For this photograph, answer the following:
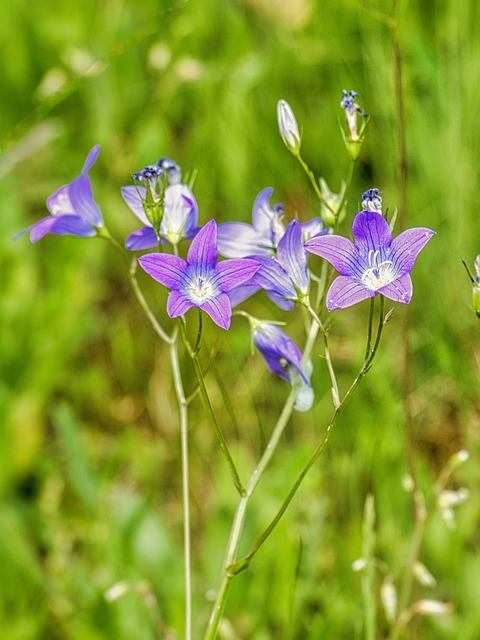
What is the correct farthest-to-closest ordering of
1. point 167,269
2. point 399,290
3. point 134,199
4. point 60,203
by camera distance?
1. point 60,203
2. point 134,199
3. point 167,269
4. point 399,290

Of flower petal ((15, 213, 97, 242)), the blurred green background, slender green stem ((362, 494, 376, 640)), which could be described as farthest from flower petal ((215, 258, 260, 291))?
the blurred green background

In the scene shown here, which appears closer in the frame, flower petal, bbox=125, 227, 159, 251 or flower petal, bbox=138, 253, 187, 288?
flower petal, bbox=138, 253, 187, 288

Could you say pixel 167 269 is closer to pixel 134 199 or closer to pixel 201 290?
pixel 201 290

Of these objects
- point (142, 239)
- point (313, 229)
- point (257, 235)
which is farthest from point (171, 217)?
point (313, 229)

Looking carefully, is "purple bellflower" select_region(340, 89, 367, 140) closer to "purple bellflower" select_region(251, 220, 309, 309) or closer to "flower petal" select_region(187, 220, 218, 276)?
"purple bellflower" select_region(251, 220, 309, 309)

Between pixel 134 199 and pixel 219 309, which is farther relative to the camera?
pixel 134 199

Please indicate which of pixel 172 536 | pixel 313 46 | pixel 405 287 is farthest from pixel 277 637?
pixel 313 46
